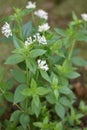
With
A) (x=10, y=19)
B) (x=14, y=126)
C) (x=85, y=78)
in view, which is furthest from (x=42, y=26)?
(x=85, y=78)

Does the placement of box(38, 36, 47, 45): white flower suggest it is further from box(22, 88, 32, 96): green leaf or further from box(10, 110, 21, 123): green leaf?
box(10, 110, 21, 123): green leaf

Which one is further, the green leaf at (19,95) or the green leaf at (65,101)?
the green leaf at (65,101)

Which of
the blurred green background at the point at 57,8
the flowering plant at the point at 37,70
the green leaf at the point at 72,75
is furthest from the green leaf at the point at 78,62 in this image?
the blurred green background at the point at 57,8

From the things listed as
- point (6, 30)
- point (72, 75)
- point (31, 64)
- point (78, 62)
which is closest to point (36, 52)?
point (31, 64)

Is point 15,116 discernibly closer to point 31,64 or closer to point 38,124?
point 38,124

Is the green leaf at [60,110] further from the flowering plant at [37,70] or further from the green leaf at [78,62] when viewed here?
the green leaf at [78,62]

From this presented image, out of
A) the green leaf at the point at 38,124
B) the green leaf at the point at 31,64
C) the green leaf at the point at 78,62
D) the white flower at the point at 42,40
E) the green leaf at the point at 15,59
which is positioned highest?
the white flower at the point at 42,40

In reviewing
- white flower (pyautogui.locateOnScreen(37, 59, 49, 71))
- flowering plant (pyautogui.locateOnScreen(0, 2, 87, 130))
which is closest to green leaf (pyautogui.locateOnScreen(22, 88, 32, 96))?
flowering plant (pyautogui.locateOnScreen(0, 2, 87, 130))

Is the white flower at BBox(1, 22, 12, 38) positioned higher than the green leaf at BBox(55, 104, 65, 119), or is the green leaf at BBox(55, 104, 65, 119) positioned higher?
the white flower at BBox(1, 22, 12, 38)
